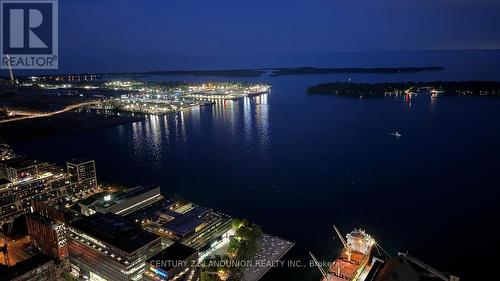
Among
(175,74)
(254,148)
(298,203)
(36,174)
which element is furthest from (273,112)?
(175,74)

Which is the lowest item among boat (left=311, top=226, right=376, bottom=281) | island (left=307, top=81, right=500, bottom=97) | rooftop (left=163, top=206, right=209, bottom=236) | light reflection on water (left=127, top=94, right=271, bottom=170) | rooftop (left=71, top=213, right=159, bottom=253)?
boat (left=311, top=226, right=376, bottom=281)

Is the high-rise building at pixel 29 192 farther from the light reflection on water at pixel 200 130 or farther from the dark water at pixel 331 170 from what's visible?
the light reflection on water at pixel 200 130

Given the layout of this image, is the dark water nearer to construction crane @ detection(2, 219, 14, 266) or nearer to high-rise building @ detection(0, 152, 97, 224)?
high-rise building @ detection(0, 152, 97, 224)

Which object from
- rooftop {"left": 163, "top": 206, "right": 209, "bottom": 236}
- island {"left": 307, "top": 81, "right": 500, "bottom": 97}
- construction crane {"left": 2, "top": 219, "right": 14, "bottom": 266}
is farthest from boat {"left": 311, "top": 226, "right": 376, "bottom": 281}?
island {"left": 307, "top": 81, "right": 500, "bottom": 97}

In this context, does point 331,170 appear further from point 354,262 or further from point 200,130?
point 200,130

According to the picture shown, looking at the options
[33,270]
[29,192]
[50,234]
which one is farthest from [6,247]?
[29,192]

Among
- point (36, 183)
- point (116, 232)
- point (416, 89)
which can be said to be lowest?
point (116, 232)
